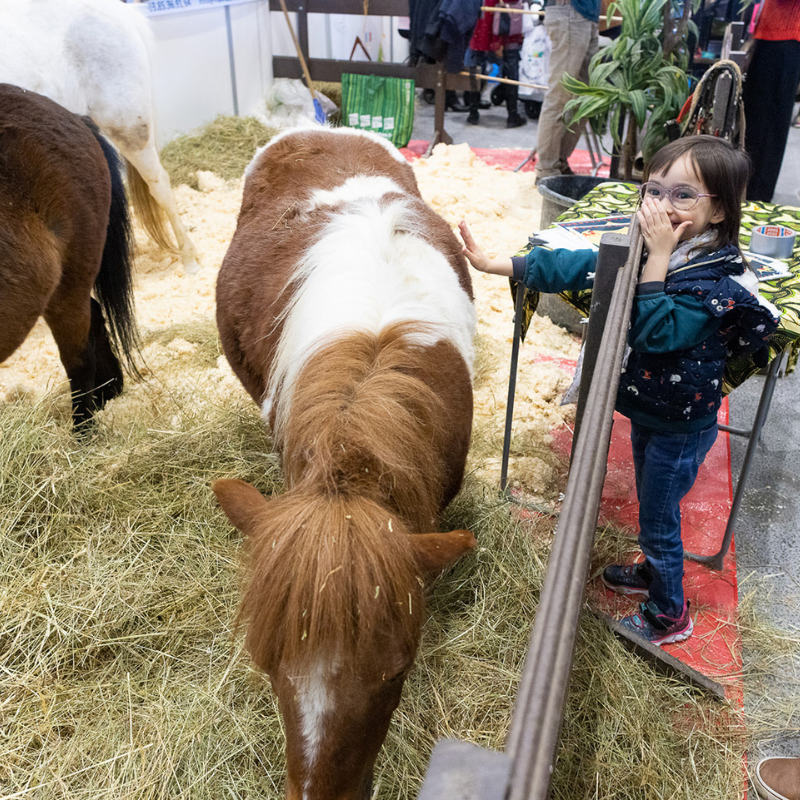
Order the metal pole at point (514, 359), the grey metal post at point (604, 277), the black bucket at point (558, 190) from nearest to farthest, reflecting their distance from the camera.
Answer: the grey metal post at point (604, 277)
the metal pole at point (514, 359)
the black bucket at point (558, 190)

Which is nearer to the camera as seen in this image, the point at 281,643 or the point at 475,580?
the point at 281,643

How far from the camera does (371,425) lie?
45.2 inches

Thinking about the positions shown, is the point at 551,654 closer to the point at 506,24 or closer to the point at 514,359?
the point at 514,359

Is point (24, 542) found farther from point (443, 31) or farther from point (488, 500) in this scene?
point (443, 31)

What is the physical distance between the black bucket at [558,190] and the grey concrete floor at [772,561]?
135 centimetres

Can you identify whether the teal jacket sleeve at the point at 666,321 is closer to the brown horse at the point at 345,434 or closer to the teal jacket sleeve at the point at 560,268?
the teal jacket sleeve at the point at 560,268

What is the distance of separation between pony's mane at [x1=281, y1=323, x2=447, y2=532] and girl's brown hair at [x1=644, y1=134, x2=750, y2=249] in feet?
2.53

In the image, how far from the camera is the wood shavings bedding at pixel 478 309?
2.97 meters

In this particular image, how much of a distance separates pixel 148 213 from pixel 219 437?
240 centimetres

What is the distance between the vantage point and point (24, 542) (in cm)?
202

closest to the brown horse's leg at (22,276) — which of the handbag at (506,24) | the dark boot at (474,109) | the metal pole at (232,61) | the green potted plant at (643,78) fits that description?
the green potted plant at (643,78)

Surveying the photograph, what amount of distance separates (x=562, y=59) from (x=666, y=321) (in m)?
4.45

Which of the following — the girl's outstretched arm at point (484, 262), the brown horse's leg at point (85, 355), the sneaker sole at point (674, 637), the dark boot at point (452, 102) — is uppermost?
the girl's outstretched arm at point (484, 262)

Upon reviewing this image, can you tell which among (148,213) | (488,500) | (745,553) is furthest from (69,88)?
(745,553)
